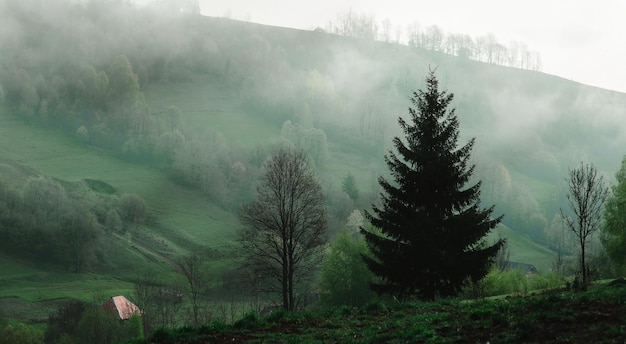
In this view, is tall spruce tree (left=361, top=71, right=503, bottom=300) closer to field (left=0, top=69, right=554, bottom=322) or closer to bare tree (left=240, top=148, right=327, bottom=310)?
bare tree (left=240, top=148, right=327, bottom=310)

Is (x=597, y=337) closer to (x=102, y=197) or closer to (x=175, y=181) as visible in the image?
(x=102, y=197)

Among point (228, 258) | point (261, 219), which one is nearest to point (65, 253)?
point (228, 258)

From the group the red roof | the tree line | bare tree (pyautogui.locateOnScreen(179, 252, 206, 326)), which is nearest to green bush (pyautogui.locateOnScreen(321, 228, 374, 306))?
bare tree (pyautogui.locateOnScreen(179, 252, 206, 326))

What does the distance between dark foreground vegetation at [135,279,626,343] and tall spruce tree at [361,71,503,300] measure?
36.2 ft

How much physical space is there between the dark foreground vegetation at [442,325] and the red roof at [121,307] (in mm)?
83771

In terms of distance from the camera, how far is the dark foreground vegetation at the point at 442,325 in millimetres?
13469

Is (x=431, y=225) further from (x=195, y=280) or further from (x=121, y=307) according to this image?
(x=121, y=307)

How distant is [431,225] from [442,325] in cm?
1753

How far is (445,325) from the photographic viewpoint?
16.4 metres

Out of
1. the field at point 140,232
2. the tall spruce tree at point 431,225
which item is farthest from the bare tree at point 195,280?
the tall spruce tree at point 431,225

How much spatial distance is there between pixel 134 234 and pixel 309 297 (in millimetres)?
74971

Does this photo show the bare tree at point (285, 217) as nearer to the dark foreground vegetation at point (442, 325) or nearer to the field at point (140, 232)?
the dark foreground vegetation at point (442, 325)

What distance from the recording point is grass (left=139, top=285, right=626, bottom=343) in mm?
13469

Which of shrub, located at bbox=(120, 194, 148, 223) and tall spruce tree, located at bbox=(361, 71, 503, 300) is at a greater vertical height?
shrub, located at bbox=(120, 194, 148, 223)
